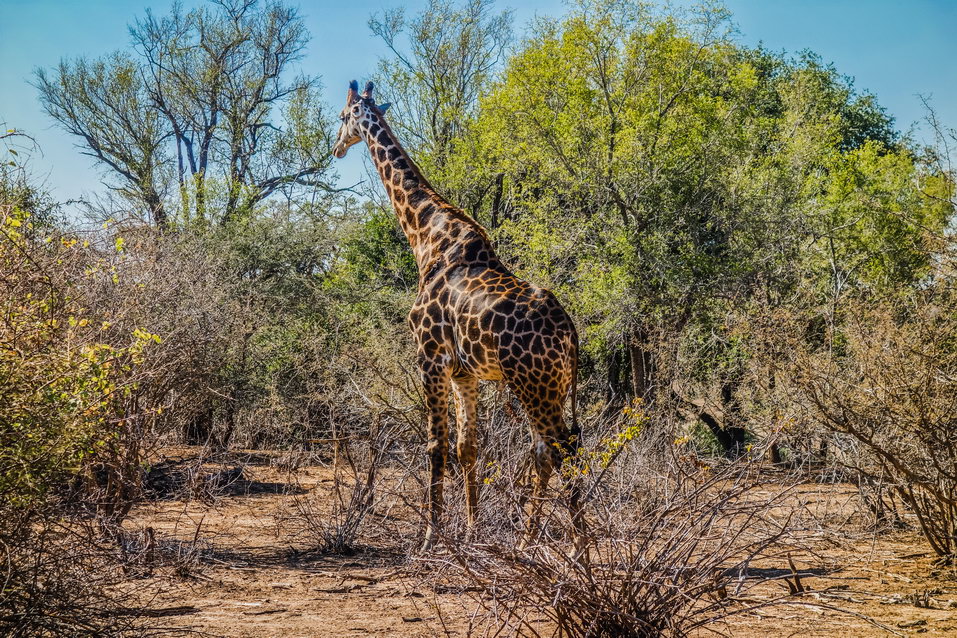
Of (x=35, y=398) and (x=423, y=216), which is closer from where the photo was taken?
(x=35, y=398)

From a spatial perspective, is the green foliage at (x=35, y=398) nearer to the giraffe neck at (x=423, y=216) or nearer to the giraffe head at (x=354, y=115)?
the giraffe neck at (x=423, y=216)

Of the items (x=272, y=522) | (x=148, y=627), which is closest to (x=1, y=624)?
(x=148, y=627)

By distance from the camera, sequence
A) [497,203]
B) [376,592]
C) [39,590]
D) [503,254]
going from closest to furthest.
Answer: [39,590] < [376,592] < [503,254] < [497,203]

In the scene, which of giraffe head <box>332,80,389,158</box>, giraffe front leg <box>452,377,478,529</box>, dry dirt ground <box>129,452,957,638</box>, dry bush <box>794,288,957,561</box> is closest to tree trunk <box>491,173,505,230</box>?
giraffe head <box>332,80,389,158</box>

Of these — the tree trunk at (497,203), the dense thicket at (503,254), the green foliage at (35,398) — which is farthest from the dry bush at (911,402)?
the tree trunk at (497,203)

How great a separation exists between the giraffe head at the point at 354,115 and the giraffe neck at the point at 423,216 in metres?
0.10

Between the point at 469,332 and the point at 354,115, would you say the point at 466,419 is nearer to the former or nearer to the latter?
the point at 469,332

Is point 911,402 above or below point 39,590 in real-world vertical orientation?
above

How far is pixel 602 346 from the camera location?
17.5 meters

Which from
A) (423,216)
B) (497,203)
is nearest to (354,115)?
(423,216)

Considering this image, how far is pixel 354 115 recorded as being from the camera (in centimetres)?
909

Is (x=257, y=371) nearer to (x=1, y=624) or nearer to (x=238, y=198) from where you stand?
(x=238, y=198)

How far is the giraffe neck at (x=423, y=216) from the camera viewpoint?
7.82 metres

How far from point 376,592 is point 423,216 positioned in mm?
3617
